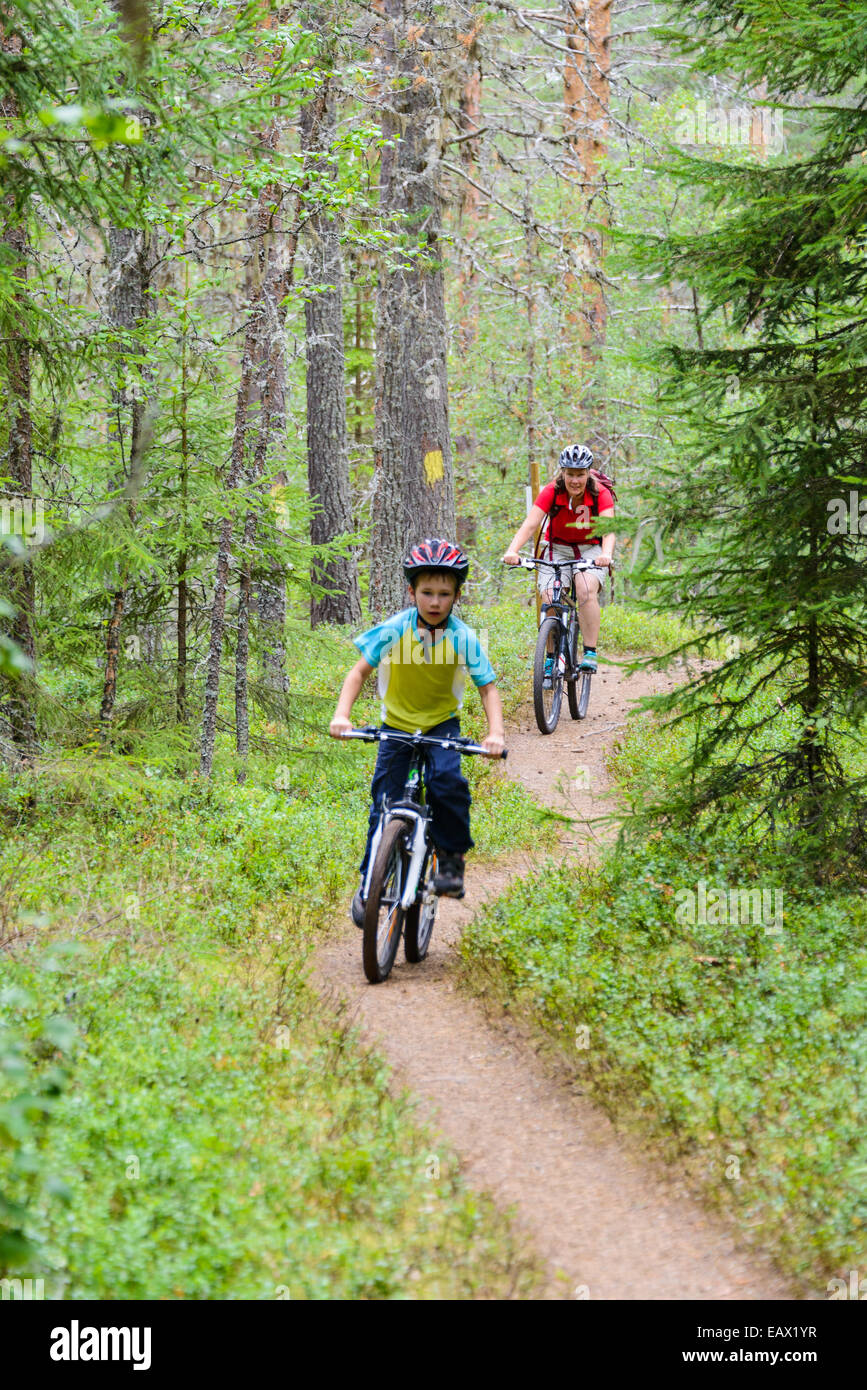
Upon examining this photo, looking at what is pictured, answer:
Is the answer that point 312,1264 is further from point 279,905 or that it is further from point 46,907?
point 279,905

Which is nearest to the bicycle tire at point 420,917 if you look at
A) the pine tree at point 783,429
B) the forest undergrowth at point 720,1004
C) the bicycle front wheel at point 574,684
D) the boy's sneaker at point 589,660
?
the forest undergrowth at point 720,1004

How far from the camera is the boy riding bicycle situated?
22.2 ft

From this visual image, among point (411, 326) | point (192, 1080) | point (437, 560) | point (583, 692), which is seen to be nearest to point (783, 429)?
point (437, 560)

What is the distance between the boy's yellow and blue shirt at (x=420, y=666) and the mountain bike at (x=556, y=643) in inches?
201

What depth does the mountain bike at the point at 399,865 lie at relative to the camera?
668cm

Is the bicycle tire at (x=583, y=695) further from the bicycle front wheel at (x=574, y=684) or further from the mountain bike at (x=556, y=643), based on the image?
the mountain bike at (x=556, y=643)

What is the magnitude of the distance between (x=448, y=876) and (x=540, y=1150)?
7.63 feet

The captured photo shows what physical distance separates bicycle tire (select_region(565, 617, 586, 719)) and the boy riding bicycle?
5.87 m

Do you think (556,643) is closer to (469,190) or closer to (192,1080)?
(192,1080)

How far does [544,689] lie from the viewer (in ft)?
42.0

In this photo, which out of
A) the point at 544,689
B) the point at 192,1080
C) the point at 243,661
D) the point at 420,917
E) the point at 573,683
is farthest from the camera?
the point at 573,683

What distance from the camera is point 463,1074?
611 centimetres
